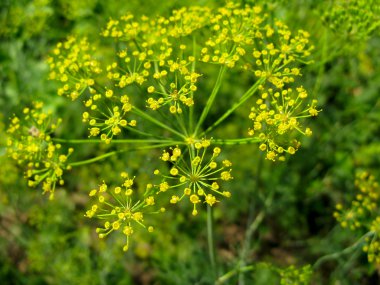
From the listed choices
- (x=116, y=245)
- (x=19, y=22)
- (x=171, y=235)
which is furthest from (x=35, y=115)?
(x=171, y=235)

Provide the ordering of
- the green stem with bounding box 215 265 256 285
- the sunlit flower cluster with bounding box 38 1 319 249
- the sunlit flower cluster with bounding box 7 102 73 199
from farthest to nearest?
the green stem with bounding box 215 265 256 285, the sunlit flower cluster with bounding box 7 102 73 199, the sunlit flower cluster with bounding box 38 1 319 249

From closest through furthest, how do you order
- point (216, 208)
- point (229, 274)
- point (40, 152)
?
1. point (40, 152)
2. point (229, 274)
3. point (216, 208)

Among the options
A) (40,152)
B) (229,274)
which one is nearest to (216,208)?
(229,274)

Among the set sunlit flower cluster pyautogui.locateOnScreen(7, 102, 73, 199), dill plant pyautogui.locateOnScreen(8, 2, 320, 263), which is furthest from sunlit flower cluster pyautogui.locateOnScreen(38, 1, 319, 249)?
sunlit flower cluster pyautogui.locateOnScreen(7, 102, 73, 199)

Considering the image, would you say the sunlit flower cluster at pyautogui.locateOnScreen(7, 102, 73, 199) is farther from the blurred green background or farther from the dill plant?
the blurred green background

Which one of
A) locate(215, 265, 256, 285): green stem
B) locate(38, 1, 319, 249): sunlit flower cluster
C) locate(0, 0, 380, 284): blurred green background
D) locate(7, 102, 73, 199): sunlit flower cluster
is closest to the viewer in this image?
locate(38, 1, 319, 249): sunlit flower cluster

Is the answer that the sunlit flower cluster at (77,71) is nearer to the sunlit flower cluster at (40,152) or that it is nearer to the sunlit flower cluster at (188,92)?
the sunlit flower cluster at (188,92)

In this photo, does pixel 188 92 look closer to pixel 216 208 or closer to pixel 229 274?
pixel 229 274

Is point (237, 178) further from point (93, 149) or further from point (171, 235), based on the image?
point (93, 149)

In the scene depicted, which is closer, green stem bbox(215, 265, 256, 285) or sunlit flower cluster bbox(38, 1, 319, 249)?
sunlit flower cluster bbox(38, 1, 319, 249)

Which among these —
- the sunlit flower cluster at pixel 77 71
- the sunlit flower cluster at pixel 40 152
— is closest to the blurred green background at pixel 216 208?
the sunlit flower cluster at pixel 40 152
